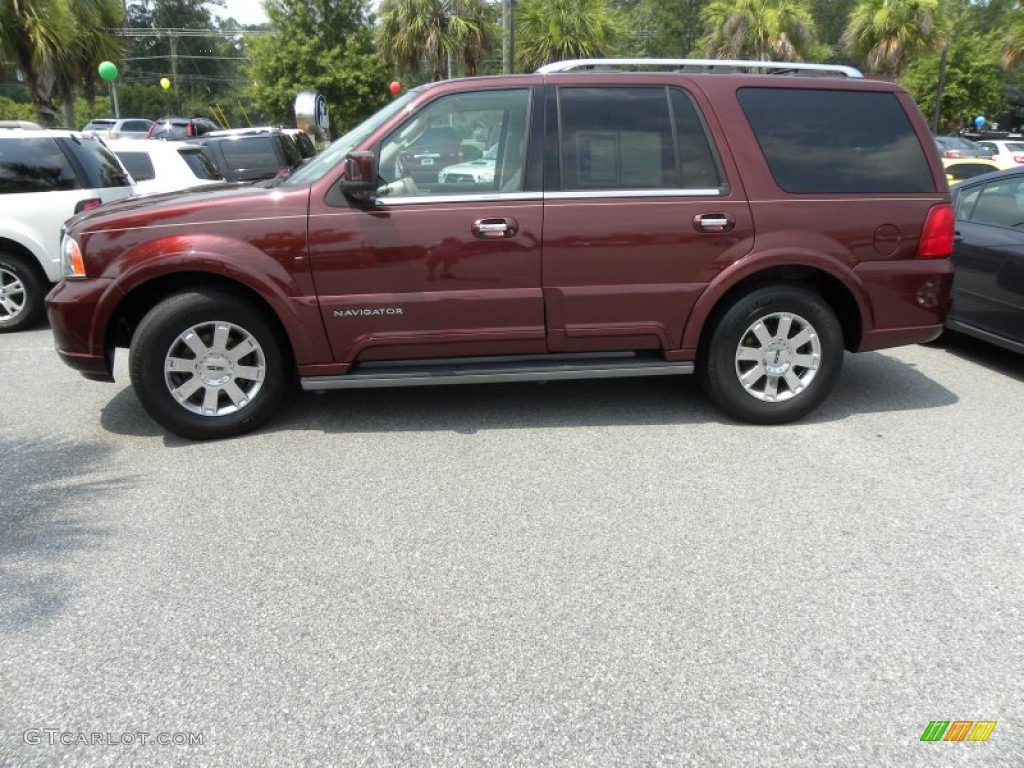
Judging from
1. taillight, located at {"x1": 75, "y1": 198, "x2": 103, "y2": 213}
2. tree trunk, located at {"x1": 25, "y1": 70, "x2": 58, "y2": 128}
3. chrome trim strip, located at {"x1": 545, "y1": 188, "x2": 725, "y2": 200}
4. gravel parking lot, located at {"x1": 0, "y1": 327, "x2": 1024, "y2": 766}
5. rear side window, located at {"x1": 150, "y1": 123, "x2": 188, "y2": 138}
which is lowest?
gravel parking lot, located at {"x1": 0, "y1": 327, "x2": 1024, "y2": 766}

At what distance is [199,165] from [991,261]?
847cm

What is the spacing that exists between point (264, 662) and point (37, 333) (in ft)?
20.5

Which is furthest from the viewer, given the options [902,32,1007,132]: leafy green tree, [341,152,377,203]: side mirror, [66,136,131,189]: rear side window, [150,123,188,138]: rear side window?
[902,32,1007,132]: leafy green tree

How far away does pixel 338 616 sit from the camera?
301cm

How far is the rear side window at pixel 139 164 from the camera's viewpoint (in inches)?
381

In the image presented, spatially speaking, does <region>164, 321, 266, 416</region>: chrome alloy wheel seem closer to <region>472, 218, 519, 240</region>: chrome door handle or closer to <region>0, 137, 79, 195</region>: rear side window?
<region>472, 218, 519, 240</region>: chrome door handle

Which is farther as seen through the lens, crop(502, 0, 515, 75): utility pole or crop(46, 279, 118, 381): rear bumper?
crop(502, 0, 515, 75): utility pole

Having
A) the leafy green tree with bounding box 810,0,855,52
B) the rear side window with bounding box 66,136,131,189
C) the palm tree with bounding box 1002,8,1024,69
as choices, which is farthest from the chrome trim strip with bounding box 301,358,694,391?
the leafy green tree with bounding box 810,0,855,52

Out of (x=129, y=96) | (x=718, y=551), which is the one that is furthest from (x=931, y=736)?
(x=129, y=96)

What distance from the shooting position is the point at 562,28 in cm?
2231

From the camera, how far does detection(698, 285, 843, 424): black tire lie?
15.8 feet

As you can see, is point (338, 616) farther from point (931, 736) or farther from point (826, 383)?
point (826, 383)

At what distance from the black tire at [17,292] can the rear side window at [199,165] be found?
2.58 metres

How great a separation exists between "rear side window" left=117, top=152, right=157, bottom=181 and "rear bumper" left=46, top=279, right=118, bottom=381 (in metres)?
5.60
